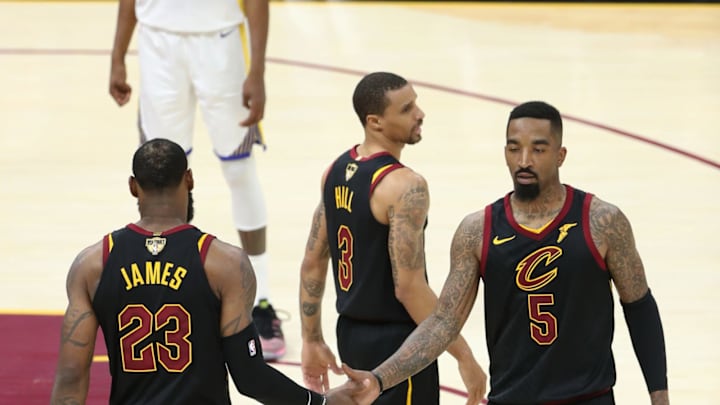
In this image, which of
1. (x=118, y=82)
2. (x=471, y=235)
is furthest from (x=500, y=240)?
(x=118, y=82)

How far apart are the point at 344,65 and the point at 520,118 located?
390 inches

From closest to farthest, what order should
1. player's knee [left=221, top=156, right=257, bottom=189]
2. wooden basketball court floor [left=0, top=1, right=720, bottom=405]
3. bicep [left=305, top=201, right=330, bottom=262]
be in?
bicep [left=305, top=201, right=330, bottom=262], player's knee [left=221, top=156, right=257, bottom=189], wooden basketball court floor [left=0, top=1, right=720, bottom=405]

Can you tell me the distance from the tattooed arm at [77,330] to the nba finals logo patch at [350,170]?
49.8 inches

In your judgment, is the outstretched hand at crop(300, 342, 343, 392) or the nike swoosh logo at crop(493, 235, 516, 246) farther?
the outstretched hand at crop(300, 342, 343, 392)

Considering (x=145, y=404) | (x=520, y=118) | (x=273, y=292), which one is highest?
(x=520, y=118)

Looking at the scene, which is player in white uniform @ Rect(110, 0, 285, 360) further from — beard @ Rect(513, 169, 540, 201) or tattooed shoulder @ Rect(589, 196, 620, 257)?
tattooed shoulder @ Rect(589, 196, 620, 257)

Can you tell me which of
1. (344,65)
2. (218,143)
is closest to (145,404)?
(218,143)

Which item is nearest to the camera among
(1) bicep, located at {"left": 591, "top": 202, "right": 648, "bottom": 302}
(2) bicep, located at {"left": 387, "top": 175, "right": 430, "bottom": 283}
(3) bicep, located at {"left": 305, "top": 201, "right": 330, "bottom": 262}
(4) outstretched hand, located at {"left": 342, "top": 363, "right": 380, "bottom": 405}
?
(1) bicep, located at {"left": 591, "top": 202, "right": 648, "bottom": 302}

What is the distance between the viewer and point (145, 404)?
420 centimetres

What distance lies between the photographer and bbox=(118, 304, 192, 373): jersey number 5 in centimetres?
415

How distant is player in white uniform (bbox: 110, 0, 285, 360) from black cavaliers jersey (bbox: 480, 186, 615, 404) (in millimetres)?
2938

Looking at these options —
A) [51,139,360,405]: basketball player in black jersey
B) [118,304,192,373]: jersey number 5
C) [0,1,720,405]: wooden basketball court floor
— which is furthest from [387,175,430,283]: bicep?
[0,1,720,405]: wooden basketball court floor

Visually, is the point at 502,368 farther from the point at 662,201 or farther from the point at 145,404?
the point at 662,201

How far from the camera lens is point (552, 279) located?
14.2 feet
